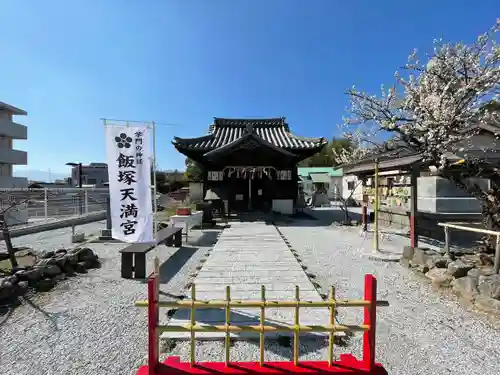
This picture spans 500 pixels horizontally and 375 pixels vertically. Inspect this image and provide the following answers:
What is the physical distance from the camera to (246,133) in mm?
15289

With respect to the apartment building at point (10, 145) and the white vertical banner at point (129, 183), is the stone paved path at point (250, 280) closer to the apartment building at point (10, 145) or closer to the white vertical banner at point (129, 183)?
the white vertical banner at point (129, 183)

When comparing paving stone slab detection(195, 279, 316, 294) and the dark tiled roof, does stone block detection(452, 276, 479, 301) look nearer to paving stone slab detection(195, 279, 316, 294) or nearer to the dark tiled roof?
paving stone slab detection(195, 279, 316, 294)

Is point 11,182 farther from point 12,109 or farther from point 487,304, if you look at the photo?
point 487,304

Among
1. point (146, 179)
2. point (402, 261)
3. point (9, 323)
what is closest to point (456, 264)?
point (402, 261)

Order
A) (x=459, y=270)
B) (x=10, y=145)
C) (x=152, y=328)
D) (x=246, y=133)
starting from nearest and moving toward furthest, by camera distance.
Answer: (x=152, y=328)
(x=459, y=270)
(x=246, y=133)
(x=10, y=145)

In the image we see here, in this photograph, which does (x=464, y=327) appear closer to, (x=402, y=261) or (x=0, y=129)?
(x=402, y=261)

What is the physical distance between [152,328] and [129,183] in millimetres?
3239

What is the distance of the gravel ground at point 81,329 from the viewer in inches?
120

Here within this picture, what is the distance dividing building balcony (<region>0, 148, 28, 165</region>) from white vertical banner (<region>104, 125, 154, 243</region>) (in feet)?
103

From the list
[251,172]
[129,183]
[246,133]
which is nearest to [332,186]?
[251,172]

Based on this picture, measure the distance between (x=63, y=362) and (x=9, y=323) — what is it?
156 cm

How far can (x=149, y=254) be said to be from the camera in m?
8.26

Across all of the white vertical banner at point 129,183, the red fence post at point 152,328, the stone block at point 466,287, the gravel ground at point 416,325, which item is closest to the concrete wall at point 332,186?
the gravel ground at point 416,325

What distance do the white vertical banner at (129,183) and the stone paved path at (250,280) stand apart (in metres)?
1.54
